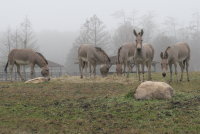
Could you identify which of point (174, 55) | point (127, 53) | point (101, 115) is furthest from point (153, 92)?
point (127, 53)

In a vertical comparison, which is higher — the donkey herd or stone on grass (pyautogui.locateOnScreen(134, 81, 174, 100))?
the donkey herd

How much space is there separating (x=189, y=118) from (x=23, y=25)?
52.6 metres

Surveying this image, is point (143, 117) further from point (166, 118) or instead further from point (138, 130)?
point (138, 130)

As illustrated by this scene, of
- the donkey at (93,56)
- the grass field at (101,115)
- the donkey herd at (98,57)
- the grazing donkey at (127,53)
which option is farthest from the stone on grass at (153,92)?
the donkey at (93,56)

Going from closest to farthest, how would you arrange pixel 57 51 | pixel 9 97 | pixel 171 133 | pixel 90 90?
pixel 171 133
pixel 9 97
pixel 90 90
pixel 57 51

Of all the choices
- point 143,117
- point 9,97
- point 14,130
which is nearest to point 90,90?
point 9,97

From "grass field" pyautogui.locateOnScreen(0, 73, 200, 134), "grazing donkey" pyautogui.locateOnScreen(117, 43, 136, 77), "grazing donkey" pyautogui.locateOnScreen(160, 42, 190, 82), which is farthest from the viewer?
"grazing donkey" pyautogui.locateOnScreen(117, 43, 136, 77)

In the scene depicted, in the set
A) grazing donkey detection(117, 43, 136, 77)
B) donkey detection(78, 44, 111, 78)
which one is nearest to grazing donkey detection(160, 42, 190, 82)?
grazing donkey detection(117, 43, 136, 77)

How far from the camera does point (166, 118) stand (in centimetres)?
779

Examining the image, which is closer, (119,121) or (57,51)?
(119,121)

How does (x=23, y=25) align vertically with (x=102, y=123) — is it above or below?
above

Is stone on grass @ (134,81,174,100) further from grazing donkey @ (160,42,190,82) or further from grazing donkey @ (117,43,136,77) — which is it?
grazing donkey @ (117,43,136,77)

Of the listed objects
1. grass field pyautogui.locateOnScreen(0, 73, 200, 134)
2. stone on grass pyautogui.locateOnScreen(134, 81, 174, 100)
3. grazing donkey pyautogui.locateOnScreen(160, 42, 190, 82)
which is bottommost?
grass field pyautogui.locateOnScreen(0, 73, 200, 134)

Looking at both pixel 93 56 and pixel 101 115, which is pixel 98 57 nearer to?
pixel 93 56
